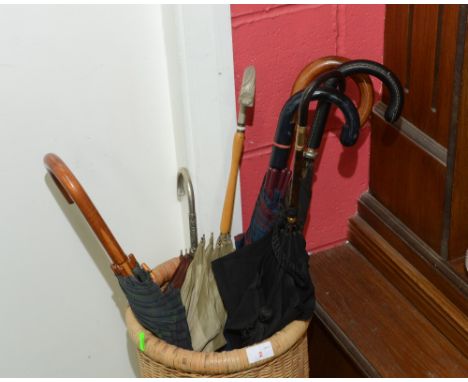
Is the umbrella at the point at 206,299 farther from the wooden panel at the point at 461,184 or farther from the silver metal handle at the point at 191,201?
the wooden panel at the point at 461,184

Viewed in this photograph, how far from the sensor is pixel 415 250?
1.44 m

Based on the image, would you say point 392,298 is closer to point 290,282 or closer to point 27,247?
point 290,282

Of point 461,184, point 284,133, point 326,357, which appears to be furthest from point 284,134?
point 326,357

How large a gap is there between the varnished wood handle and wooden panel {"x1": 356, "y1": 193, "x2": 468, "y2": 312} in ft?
1.07

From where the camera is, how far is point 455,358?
4.36ft

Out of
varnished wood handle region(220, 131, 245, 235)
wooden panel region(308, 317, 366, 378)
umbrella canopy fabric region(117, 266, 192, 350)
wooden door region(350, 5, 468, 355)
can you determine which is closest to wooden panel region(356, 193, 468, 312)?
wooden door region(350, 5, 468, 355)

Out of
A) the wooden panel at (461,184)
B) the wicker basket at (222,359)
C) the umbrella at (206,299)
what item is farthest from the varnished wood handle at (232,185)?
the wooden panel at (461,184)

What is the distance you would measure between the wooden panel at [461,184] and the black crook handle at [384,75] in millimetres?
111

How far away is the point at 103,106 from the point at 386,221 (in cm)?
62

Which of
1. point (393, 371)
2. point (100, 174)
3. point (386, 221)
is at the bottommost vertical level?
point (393, 371)

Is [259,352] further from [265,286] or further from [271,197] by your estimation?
[271,197]

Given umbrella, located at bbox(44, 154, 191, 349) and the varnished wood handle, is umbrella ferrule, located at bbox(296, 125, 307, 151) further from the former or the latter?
umbrella, located at bbox(44, 154, 191, 349)

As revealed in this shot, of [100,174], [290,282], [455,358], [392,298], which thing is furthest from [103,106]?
[455,358]

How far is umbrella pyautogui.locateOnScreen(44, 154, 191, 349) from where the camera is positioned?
1.22m
